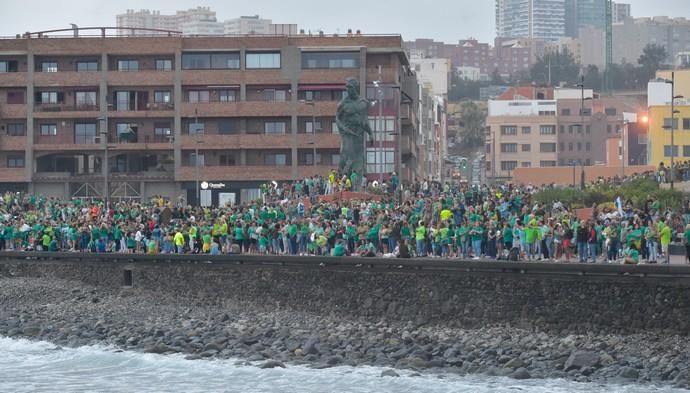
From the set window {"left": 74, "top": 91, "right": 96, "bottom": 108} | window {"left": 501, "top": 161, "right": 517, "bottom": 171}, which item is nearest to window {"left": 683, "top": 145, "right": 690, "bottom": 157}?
window {"left": 74, "top": 91, "right": 96, "bottom": 108}

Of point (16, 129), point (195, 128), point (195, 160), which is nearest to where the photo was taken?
point (195, 128)

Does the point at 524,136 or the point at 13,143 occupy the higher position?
the point at 524,136

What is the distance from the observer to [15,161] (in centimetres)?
10038

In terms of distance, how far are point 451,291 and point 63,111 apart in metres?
61.7

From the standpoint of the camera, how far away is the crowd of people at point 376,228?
44.9 m

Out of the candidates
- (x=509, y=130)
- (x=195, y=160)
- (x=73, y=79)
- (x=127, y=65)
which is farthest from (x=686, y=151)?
(x=73, y=79)

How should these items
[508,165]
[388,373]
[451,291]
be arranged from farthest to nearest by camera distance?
1. [508,165]
2. [451,291]
3. [388,373]

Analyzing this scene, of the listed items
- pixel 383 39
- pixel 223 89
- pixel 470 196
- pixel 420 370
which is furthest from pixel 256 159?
pixel 420 370

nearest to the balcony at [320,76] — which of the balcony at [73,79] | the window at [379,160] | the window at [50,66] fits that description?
the window at [379,160]

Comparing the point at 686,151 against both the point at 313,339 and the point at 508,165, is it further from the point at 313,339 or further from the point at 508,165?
the point at 313,339

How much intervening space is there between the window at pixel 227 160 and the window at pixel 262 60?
6.02m

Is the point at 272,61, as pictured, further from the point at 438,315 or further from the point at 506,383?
the point at 506,383

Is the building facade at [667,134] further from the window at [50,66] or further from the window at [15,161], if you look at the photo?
the window at [15,161]

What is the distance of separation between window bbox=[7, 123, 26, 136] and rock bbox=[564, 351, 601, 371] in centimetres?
6997
